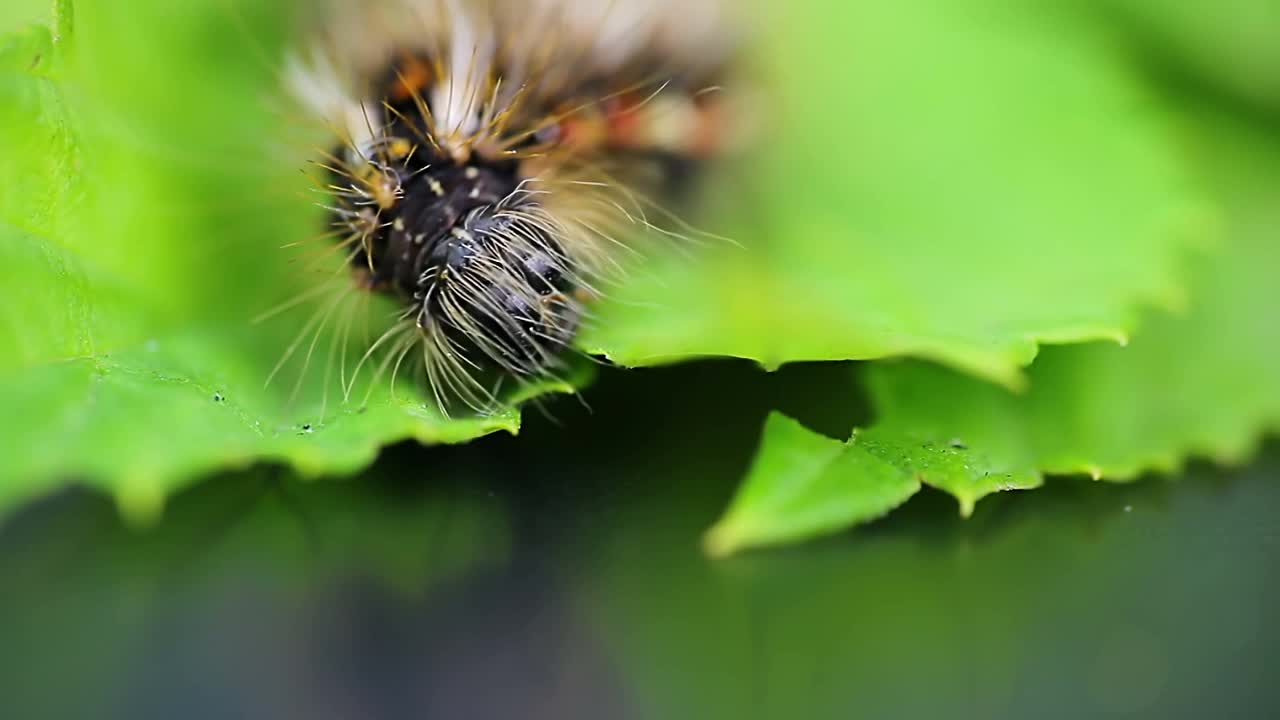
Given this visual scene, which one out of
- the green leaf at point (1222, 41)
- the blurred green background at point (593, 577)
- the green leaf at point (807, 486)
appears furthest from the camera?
the green leaf at point (1222, 41)

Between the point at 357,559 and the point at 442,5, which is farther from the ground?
the point at 442,5

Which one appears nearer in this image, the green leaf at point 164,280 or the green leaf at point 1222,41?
the green leaf at point 164,280

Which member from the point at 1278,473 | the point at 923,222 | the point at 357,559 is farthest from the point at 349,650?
the point at 1278,473

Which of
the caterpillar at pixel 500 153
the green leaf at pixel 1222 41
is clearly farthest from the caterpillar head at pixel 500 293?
the green leaf at pixel 1222 41

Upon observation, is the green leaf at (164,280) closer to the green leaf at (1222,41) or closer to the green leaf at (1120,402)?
the green leaf at (1120,402)

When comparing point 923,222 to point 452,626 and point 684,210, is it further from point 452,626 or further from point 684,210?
point 452,626

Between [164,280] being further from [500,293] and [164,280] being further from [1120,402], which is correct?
[1120,402]

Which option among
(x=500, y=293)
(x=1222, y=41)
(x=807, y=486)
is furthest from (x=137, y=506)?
(x=1222, y=41)
